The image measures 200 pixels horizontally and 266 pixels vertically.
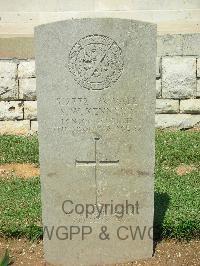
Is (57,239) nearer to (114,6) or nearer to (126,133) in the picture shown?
(126,133)

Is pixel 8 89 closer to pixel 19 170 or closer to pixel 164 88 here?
pixel 19 170

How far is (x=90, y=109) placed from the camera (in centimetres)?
369

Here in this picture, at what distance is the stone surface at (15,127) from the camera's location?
24.7ft

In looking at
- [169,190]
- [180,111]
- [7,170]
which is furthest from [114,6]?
[169,190]

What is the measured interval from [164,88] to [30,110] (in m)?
1.97

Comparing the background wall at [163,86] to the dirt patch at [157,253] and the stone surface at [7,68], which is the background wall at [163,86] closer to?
the stone surface at [7,68]

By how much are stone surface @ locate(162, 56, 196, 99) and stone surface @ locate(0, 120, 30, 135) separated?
2.06 m

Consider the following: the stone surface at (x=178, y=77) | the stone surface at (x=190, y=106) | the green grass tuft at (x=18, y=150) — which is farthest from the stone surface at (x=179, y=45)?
the green grass tuft at (x=18, y=150)

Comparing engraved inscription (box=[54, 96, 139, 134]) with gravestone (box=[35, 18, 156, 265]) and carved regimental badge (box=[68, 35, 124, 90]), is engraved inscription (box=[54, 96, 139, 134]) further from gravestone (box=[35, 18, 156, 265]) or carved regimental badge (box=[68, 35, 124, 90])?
carved regimental badge (box=[68, 35, 124, 90])

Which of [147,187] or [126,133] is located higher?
[126,133]

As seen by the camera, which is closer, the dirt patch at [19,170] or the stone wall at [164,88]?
the dirt patch at [19,170]

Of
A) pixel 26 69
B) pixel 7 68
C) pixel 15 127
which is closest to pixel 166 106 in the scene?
pixel 26 69

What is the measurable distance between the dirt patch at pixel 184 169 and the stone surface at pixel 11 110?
2652 mm

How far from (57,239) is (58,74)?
1290 mm
